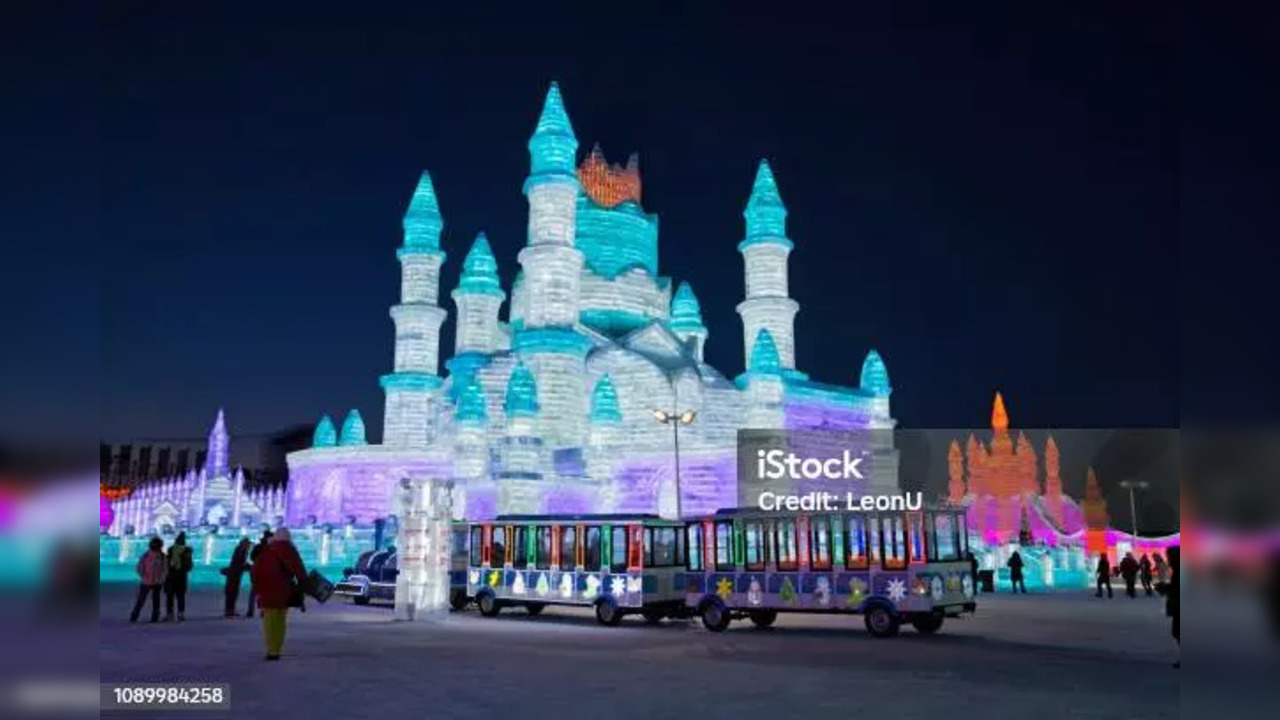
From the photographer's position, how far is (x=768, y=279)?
4409 centimetres

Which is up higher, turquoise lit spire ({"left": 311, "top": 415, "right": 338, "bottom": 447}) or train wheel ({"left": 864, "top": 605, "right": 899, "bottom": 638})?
turquoise lit spire ({"left": 311, "top": 415, "right": 338, "bottom": 447})

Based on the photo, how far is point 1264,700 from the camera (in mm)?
3123

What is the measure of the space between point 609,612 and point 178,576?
8.05m

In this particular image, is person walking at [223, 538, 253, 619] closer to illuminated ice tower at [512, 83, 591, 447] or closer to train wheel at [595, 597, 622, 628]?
train wheel at [595, 597, 622, 628]

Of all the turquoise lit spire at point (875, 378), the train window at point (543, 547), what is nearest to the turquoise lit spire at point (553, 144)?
the turquoise lit spire at point (875, 378)

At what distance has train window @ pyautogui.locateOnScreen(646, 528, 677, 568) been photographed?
19.5m

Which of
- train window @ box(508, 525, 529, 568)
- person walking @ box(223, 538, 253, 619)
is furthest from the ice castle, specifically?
person walking @ box(223, 538, 253, 619)

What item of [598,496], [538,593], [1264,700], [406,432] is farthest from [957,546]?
[406,432]

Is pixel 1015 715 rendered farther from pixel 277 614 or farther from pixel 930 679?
pixel 277 614

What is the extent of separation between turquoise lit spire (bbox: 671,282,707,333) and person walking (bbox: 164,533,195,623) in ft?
103

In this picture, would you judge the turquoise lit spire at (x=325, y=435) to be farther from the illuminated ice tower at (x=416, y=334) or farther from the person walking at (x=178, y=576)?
the person walking at (x=178, y=576)

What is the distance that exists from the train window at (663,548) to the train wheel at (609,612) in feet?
3.57

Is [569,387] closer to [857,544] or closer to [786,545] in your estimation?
[786,545]

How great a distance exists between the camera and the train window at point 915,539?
16.5 metres
